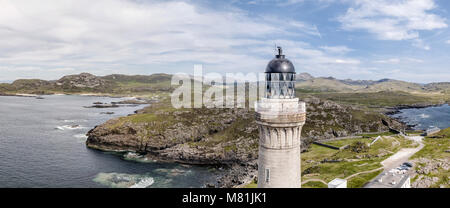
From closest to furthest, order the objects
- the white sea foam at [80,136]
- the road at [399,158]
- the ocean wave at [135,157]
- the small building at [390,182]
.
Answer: the small building at [390,182] → the road at [399,158] → the ocean wave at [135,157] → the white sea foam at [80,136]

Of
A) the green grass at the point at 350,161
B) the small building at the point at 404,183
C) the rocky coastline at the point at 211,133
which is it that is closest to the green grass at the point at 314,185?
the green grass at the point at 350,161

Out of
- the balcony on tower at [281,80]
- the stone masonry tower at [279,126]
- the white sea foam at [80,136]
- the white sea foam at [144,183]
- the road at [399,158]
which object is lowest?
the white sea foam at [144,183]

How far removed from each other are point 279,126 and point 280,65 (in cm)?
285

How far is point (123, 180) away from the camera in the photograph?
52125 millimetres

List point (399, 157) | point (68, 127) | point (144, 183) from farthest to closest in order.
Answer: point (68, 127) < point (144, 183) < point (399, 157)

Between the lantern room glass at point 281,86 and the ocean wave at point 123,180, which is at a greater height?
the lantern room glass at point 281,86

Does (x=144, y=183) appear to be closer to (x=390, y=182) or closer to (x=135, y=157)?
(x=135, y=157)

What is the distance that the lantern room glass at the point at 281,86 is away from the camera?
1223 cm

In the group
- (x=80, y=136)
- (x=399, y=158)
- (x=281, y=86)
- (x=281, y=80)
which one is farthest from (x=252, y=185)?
(x=80, y=136)

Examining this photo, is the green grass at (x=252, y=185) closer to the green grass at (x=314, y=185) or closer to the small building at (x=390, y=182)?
the green grass at (x=314, y=185)

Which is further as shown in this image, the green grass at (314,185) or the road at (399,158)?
the road at (399,158)

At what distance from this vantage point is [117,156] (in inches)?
2670

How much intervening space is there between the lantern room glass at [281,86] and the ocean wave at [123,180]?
4355cm

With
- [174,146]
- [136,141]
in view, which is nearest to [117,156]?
[136,141]
